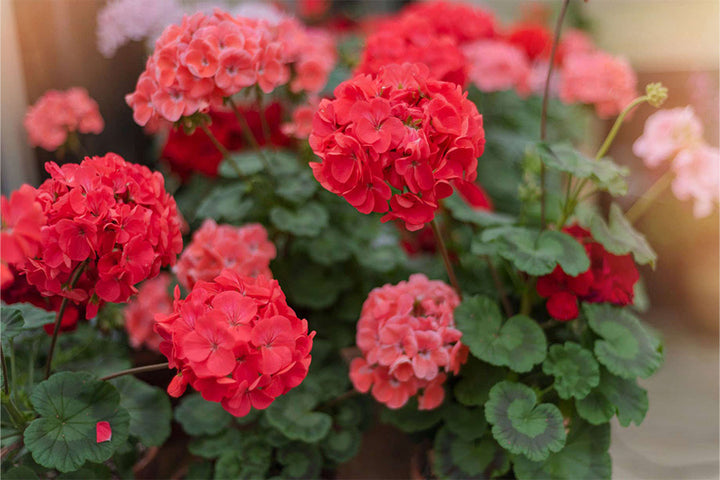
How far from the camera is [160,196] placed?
662 mm

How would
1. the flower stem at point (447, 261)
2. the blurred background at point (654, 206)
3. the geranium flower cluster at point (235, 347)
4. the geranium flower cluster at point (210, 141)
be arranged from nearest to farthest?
the geranium flower cluster at point (235, 347) < the flower stem at point (447, 261) < the blurred background at point (654, 206) < the geranium flower cluster at point (210, 141)

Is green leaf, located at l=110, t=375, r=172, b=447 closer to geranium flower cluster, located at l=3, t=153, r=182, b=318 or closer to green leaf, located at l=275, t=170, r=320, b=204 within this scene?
geranium flower cluster, located at l=3, t=153, r=182, b=318

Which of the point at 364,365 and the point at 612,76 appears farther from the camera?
the point at 612,76

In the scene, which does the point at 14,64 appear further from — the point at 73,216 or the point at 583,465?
the point at 583,465

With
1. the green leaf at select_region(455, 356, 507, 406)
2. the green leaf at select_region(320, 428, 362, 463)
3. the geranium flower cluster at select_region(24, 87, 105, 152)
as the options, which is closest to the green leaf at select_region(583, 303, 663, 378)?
the green leaf at select_region(455, 356, 507, 406)

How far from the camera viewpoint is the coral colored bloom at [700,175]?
0.89 meters

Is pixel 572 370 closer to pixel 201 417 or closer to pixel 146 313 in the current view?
pixel 201 417

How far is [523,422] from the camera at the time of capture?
690 mm

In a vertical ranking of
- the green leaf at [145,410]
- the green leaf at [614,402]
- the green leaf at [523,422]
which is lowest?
the green leaf at [145,410]

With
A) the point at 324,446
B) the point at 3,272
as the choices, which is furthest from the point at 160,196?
the point at 324,446

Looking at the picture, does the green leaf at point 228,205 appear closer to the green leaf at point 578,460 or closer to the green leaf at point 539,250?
the green leaf at point 539,250

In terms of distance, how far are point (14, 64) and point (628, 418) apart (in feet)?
4.39

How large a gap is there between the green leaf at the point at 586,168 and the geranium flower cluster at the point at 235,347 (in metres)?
0.43

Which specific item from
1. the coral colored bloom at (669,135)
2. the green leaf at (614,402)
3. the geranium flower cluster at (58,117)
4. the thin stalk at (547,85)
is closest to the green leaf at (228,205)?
the geranium flower cluster at (58,117)
